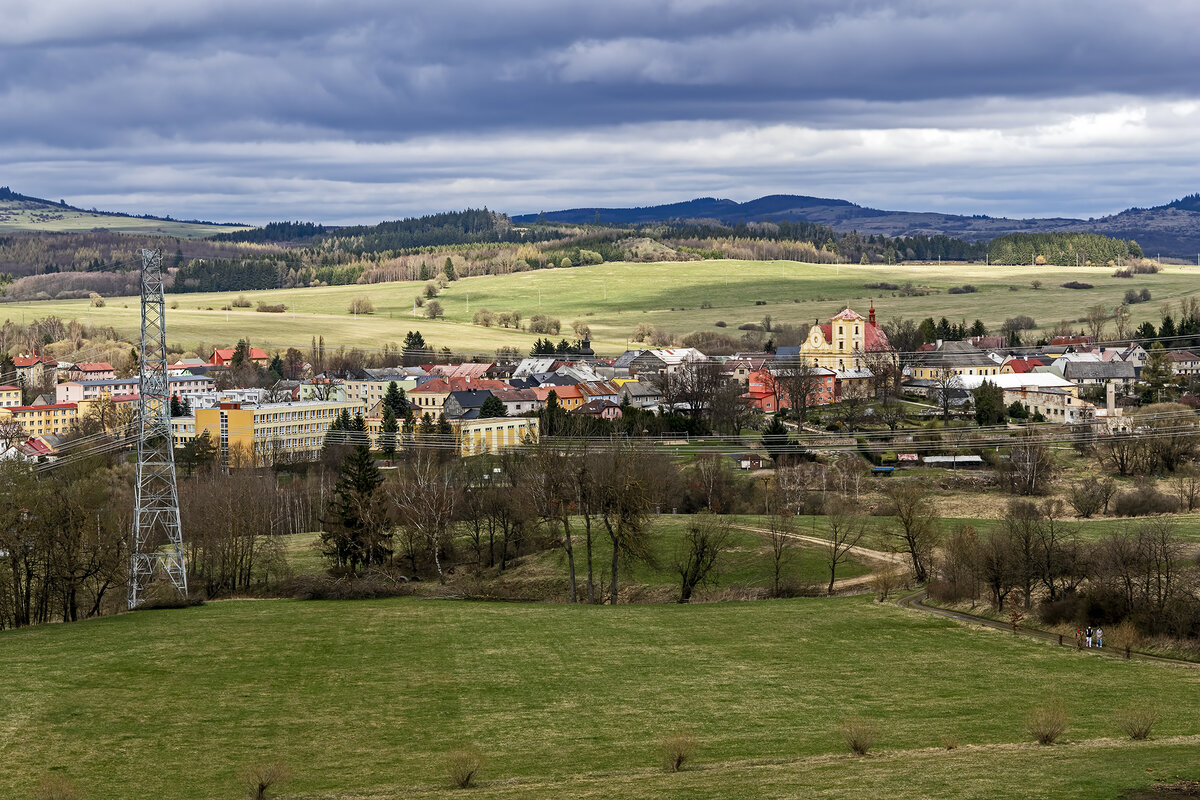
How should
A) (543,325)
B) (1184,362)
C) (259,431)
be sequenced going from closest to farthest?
(259,431) < (1184,362) < (543,325)

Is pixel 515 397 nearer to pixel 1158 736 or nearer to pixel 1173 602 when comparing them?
pixel 1173 602

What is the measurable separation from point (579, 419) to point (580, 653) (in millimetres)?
56360

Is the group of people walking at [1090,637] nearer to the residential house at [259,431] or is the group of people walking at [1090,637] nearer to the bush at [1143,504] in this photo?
the bush at [1143,504]

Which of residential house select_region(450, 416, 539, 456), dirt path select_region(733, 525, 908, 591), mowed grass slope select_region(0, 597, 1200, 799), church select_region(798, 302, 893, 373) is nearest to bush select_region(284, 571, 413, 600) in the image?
mowed grass slope select_region(0, 597, 1200, 799)

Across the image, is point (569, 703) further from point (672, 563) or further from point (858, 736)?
point (672, 563)

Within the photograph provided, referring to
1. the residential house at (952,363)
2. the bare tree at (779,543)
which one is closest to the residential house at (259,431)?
the bare tree at (779,543)

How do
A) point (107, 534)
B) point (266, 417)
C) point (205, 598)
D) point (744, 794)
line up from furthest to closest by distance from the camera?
1. point (266, 417)
2. point (205, 598)
3. point (107, 534)
4. point (744, 794)

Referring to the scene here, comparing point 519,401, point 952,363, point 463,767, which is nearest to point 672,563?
point 463,767

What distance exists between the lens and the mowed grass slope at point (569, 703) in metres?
26.1

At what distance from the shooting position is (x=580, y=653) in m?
40.3

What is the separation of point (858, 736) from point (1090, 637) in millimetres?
14660

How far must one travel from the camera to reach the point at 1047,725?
28203 mm

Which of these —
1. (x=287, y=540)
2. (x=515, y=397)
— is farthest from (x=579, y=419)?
(x=287, y=540)

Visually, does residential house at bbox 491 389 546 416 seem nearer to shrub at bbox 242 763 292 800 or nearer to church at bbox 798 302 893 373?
church at bbox 798 302 893 373
